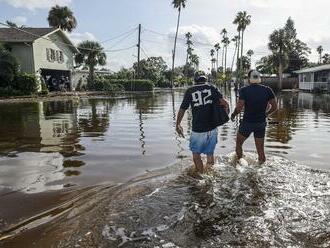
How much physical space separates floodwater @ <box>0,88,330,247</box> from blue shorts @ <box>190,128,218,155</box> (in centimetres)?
47

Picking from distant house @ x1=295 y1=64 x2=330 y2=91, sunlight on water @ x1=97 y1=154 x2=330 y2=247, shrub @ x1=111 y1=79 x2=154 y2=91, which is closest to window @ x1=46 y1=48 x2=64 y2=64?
shrub @ x1=111 y1=79 x2=154 y2=91

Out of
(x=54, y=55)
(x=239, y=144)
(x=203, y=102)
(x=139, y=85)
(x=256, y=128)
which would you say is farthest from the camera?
(x=139, y=85)

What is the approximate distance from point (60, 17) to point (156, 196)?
48979mm

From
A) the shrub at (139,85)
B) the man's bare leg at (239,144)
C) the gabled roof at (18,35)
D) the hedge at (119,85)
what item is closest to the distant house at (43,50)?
the gabled roof at (18,35)

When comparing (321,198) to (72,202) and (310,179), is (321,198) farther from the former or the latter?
(72,202)

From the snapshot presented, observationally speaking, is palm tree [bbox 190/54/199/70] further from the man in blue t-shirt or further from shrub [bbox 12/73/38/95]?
the man in blue t-shirt

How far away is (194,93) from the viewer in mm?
6871

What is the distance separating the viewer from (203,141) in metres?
7.00

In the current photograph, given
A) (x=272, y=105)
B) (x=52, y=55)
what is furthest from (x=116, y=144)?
(x=52, y=55)

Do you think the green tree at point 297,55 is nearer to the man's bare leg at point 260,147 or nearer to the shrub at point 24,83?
the shrub at point 24,83

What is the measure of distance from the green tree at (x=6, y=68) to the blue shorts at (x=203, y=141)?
29.1 m

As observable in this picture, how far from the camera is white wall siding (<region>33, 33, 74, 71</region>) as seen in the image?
38656 millimetres

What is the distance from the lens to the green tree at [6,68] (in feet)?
107

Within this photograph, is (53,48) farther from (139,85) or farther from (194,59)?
(194,59)
